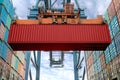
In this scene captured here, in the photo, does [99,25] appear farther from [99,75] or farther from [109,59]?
[99,75]

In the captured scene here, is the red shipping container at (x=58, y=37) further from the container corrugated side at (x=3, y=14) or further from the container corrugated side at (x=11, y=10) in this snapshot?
the container corrugated side at (x=11, y=10)

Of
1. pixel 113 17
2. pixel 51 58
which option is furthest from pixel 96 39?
pixel 51 58

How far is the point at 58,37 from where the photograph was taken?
49.9 ft

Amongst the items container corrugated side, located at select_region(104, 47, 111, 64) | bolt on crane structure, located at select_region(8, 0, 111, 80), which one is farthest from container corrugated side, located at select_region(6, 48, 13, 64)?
container corrugated side, located at select_region(104, 47, 111, 64)

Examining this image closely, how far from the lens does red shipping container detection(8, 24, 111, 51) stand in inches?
587

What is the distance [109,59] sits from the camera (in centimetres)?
2616

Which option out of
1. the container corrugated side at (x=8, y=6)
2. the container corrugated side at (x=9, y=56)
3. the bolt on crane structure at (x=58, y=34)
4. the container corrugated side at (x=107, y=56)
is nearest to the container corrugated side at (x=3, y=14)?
the container corrugated side at (x=8, y=6)

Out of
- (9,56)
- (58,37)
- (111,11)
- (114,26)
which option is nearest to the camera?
(58,37)

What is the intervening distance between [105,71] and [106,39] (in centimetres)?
1389

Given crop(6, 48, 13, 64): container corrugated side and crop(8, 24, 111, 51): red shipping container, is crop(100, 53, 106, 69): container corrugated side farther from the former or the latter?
crop(6, 48, 13, 64): container corrugated side

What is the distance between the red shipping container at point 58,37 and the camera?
1492cm

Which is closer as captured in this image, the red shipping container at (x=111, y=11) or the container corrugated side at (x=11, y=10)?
the red shipping container at (x=111, y=11)

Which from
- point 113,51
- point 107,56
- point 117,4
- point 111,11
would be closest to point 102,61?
point 107,56

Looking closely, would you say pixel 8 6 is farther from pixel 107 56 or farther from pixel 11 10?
pixel 107 56
